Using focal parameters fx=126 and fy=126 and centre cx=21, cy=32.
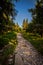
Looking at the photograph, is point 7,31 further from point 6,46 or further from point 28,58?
point 28,58

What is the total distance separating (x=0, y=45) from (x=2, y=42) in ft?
1.43

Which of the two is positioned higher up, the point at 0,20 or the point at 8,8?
the point at 8,8

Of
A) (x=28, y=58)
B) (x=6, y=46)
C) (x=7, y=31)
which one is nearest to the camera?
(x=28, y=58)

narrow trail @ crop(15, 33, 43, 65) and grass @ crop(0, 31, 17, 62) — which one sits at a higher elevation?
grass @ crop(0, 31, 17, 62)

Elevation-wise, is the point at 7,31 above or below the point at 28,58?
above

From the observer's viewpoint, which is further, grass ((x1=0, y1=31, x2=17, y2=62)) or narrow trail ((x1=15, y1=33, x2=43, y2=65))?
grass ((x1=0, y1=31, x2=17, y2=62))

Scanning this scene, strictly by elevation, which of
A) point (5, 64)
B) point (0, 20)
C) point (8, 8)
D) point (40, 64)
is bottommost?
point (40, 64)

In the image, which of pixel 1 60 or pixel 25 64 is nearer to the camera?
pixel 1 60

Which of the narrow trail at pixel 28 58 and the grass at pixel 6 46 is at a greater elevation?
the grass at pixel 6 46

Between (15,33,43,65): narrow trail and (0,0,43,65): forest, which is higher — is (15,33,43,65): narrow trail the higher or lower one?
the lower one

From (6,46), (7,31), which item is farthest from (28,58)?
(7,31)

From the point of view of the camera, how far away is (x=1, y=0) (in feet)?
36.7

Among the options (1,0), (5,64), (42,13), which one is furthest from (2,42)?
(42,13)

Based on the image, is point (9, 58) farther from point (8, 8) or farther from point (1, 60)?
→ point (8, 8)
